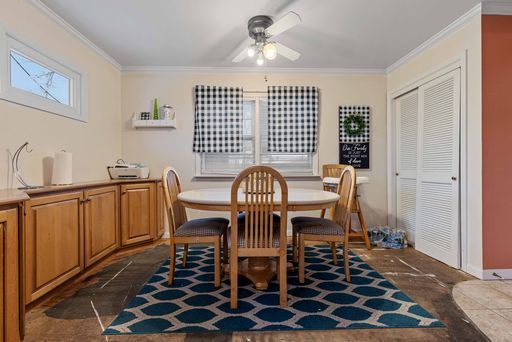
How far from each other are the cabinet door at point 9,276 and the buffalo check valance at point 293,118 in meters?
2.97

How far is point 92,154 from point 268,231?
2.41 m

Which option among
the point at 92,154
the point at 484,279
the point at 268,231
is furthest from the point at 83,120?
the point at 484,279

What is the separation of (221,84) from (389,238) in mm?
2938

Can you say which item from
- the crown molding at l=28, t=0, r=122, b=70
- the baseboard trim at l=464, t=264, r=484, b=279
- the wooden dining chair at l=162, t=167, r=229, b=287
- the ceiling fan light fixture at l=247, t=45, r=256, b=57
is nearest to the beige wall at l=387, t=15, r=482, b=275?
the baseboard trim at l=464, t=264, r=484, b=279

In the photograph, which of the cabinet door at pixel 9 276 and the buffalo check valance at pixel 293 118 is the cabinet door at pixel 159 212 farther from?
the cabinet door at pixel 9 276

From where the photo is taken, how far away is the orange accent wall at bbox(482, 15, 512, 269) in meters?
2.44

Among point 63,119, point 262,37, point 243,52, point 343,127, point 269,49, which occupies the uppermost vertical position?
point 262,37

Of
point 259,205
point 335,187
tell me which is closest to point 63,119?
point 259,205

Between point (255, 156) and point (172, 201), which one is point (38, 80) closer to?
point (172, 201)

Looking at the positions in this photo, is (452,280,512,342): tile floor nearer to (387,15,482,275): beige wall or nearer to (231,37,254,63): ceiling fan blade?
(387,15,482,275): beige wall

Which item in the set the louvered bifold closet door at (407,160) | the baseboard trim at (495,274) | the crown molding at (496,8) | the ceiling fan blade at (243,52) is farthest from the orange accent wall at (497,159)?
the ceiling fan blade at (243,52)

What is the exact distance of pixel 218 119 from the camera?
3.88m

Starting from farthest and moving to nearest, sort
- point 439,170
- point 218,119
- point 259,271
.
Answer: point 218,119, point 439,170, point 259,271

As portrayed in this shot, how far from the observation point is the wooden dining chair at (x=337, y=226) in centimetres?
224
